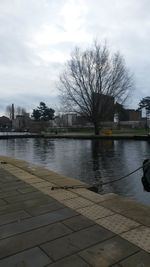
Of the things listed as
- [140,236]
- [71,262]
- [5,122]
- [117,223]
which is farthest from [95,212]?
[5,122]

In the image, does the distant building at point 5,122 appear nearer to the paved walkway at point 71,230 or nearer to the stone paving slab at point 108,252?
the paved walkway at point 71,230

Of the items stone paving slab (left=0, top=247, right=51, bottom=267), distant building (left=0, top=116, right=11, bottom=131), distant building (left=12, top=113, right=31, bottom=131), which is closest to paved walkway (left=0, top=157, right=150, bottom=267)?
stone paving slab (left=0, top=247, right=51, bottom=267)

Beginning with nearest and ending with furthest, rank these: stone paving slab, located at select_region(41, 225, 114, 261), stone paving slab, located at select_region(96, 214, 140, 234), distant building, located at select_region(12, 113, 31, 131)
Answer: stone paving slab, located at select_region(41, 225, 114, 261)
stone paving slab, located at select_region(96, 214, 140, 234)
distant building, located at select_region(12, 113, 31, 131)

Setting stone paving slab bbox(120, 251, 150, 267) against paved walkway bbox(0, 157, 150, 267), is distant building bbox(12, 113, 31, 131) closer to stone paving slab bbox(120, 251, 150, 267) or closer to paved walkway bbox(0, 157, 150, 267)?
paved walkway bbox(0, 157, 150, 267)

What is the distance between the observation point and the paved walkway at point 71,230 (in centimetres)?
307

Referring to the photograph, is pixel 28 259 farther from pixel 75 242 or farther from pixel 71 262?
pixel 75 242

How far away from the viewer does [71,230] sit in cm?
383

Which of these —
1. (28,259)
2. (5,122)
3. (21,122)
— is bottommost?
(28,259)

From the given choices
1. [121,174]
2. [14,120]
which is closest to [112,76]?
[121,174]

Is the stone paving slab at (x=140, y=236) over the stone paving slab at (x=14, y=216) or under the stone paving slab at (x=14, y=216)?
over

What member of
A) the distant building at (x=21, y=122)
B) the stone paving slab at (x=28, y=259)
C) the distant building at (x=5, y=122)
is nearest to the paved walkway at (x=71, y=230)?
the stone paving slab at (x=28, y=259)

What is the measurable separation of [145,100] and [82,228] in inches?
3353

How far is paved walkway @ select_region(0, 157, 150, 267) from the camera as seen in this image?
307 cm

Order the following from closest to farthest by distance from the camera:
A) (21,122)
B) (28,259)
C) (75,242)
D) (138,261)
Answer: (138,261), (28,259), (75,242), (21,122)
